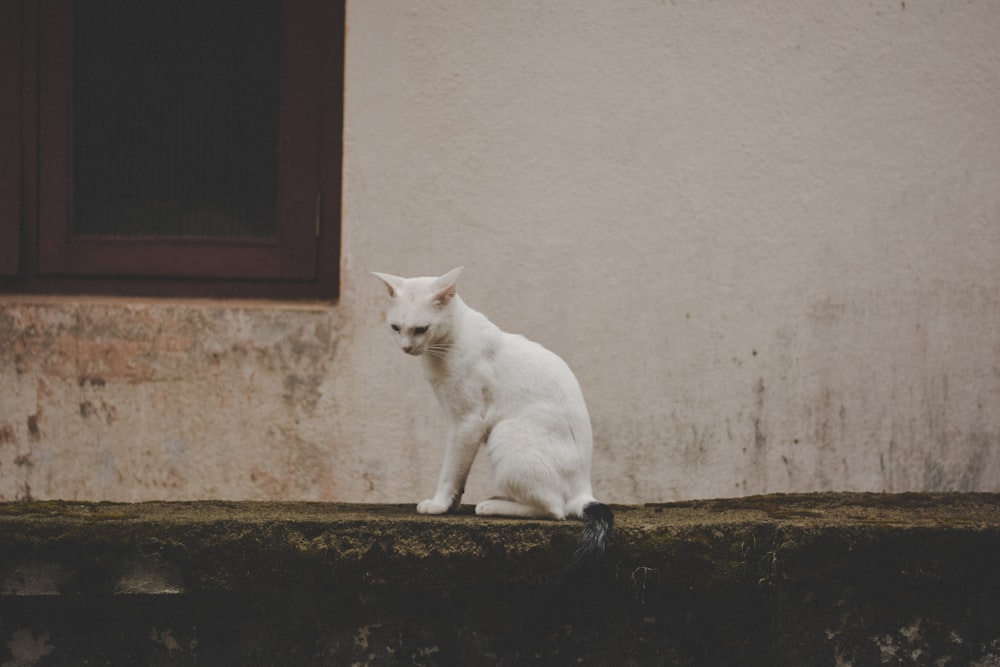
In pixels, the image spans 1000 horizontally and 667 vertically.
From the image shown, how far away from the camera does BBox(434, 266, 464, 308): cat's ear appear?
2723mm

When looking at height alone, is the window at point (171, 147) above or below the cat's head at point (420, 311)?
above

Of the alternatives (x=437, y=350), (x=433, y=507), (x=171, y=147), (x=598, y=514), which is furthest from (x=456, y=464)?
(x=171, y=147)

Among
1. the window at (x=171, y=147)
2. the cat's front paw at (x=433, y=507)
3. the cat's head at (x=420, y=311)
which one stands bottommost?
the cat's front paw at (x=433, y=507)

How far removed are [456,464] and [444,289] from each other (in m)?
0.52

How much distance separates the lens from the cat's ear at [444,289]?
8.93 ft

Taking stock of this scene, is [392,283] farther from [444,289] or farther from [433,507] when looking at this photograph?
[433,507]

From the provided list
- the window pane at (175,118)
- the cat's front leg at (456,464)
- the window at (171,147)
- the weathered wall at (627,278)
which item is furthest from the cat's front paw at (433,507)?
the window pane at (175,118)

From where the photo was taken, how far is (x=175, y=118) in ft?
14.7

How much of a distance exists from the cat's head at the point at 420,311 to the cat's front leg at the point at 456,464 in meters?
0.25

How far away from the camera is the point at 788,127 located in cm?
429

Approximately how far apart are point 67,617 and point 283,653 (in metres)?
0.59

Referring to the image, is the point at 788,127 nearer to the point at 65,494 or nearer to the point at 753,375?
the point at 753,375

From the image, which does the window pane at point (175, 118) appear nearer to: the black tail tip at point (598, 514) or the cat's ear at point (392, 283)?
the cat's ear at point (392, 283)

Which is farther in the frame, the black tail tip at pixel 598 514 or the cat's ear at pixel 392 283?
the cat's ear at pixel 392 283
